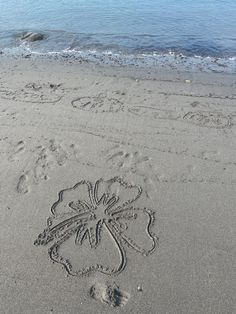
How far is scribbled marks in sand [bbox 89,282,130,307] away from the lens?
13.4 ft

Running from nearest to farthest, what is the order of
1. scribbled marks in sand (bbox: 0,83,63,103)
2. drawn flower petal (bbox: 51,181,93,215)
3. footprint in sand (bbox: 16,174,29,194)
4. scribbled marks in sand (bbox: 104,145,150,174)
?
drawn flower petal (bbox: 51,181,93,215)
footprint in sand (bbox: 16,174,29,194)
scribbled marks in sand (bbox: 104,145,150,174)
scribbled marks in sand (bbox: 0,83,63,103)

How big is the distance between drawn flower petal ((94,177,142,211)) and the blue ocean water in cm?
708

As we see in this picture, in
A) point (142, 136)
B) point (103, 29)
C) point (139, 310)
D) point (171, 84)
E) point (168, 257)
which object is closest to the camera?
point (139, 310)

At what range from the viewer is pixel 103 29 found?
14.1 metres

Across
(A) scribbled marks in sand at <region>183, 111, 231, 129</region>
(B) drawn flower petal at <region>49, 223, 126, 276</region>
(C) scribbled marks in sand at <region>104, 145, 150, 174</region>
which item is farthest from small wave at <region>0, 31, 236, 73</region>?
(B) drawn flower petal at <region>49, 223, 126, 276</region>

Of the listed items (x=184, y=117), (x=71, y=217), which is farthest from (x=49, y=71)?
(x=71, y=217)

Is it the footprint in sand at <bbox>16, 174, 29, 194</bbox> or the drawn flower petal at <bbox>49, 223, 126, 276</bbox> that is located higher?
the footprint in sand at <bbox>16, 174, 29, 194</bbox>

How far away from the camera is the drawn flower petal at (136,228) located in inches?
187

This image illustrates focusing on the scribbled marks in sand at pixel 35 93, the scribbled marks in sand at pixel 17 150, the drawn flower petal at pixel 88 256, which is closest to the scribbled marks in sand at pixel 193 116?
the scribbled marks in sand at pixel 35 93

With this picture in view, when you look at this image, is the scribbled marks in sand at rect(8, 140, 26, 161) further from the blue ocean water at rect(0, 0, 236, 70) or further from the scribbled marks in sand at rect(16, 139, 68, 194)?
the blue ocean water at rect(0, 0, 236, 70)

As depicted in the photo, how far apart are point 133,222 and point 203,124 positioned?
10.3 ft

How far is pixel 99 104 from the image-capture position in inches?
316

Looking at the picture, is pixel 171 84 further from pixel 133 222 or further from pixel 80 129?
pixel 133 222

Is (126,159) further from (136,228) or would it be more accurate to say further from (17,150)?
(17,150)
